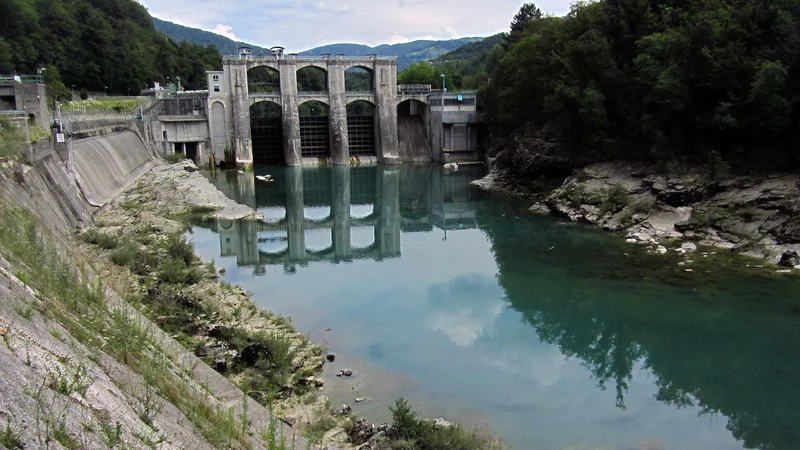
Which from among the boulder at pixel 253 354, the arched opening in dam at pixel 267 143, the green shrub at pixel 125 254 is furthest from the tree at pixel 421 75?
the boulder at pixel 253 354

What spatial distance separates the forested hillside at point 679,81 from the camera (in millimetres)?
25125

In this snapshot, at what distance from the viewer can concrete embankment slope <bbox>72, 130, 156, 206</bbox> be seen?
28286 millimetres

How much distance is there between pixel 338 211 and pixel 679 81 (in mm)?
19025

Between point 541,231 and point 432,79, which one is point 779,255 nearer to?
point 541,231

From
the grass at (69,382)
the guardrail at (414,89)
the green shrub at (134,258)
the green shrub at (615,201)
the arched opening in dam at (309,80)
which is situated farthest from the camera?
the arched opening in dam at (309,80)

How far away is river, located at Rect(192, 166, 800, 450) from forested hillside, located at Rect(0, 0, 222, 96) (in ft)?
123

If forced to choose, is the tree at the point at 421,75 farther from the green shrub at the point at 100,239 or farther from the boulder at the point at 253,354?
the boulder at the point at 253,354

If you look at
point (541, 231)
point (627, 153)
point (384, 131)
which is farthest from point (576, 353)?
point (384, 131)

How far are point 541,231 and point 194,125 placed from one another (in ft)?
117

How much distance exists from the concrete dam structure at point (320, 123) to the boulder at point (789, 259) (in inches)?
1413

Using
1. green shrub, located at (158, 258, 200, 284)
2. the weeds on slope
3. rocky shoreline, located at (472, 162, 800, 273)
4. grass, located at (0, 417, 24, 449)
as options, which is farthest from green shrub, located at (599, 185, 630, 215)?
grass, located at (0, 417, 24, 449)

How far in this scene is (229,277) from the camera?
21109mm

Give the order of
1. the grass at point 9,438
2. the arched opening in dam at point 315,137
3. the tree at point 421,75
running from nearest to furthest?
the grass at point 9,438 < the arched opening in dam at point 315,137 < the tree at point 421,75

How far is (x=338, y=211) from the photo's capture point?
36.3 m
